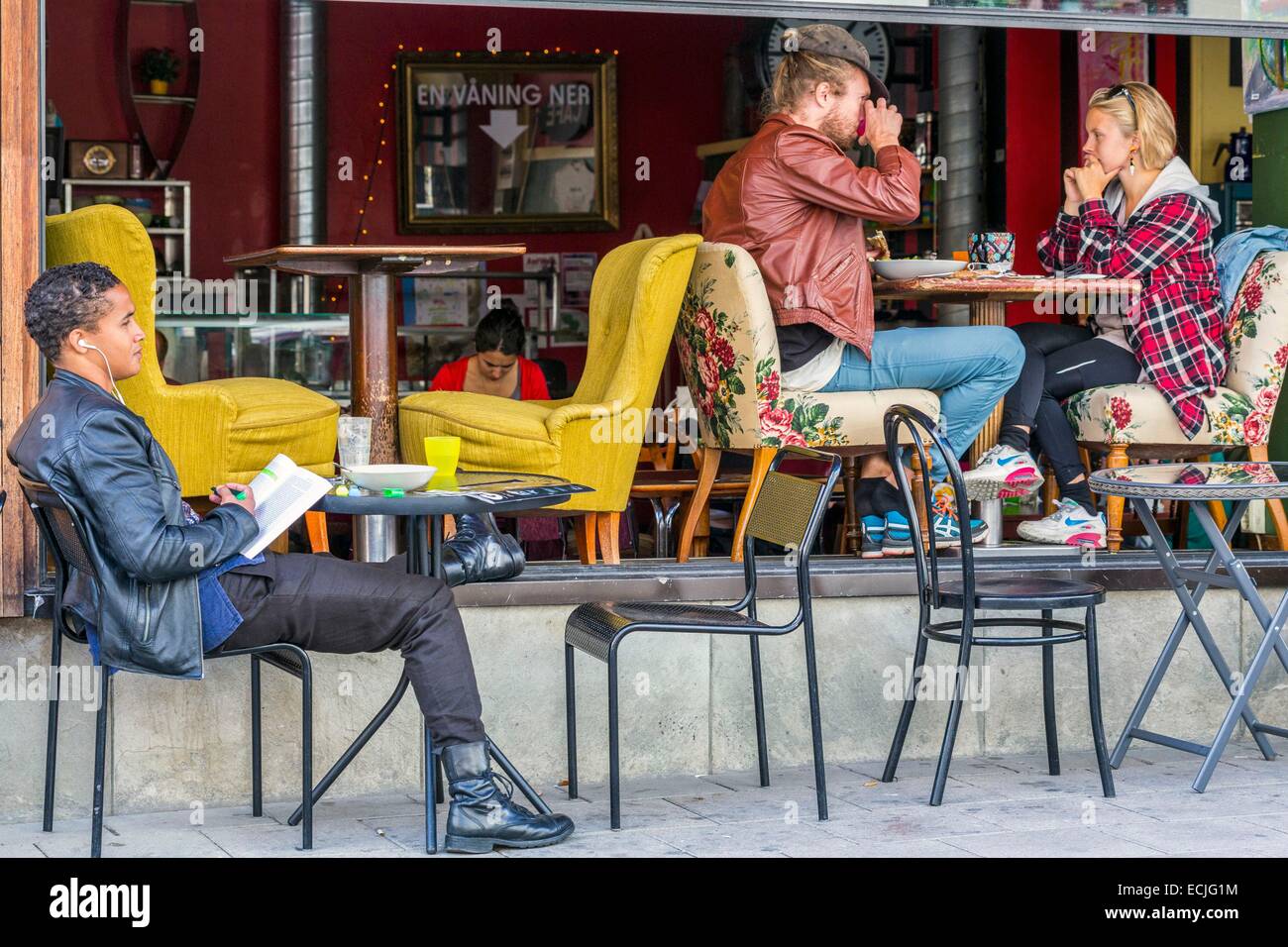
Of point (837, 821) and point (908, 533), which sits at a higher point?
point (908, 533)

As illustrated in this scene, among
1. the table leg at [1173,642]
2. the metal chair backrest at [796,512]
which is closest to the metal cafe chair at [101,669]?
the metal chair backrest at [796,512]

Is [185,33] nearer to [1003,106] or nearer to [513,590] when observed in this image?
[1003,106]

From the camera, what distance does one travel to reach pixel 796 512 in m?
3.88

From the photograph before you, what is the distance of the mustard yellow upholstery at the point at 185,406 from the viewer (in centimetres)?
439

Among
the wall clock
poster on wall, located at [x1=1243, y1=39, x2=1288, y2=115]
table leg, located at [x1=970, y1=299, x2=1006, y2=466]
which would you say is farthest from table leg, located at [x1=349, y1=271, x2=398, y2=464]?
the wall clock

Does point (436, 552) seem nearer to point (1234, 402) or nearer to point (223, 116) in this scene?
point (1234, 402)

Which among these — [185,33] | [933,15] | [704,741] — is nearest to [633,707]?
[704,741]

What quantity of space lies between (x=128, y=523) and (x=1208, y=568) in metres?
2.82

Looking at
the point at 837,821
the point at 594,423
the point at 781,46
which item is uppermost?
the point at 781,46

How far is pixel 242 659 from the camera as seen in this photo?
4.14 m

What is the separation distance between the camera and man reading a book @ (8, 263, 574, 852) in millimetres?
3148

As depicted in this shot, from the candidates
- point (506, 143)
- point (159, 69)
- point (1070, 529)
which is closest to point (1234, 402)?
point (1070, 529)

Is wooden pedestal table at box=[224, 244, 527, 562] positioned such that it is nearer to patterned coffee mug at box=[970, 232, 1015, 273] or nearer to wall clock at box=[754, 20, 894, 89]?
patterned coffee mug at box=[970, 232, 1015, 273]
